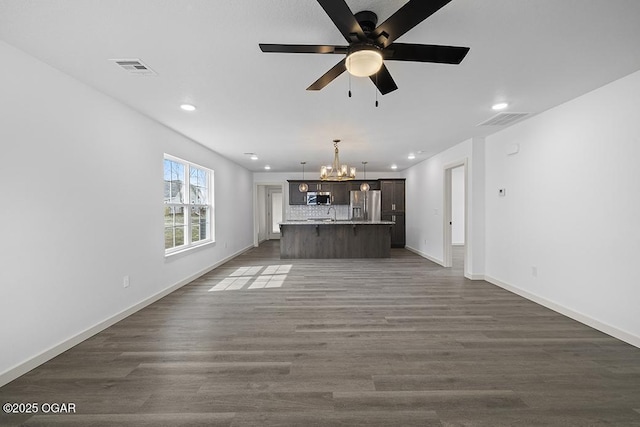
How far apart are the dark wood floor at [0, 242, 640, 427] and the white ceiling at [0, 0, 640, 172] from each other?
2.59 metres

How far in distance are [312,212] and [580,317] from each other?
7351mm

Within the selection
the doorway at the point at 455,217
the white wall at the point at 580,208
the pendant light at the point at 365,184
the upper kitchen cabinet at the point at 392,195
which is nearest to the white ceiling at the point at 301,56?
the white wall at the point at 580,208

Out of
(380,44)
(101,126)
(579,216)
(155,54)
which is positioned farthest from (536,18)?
(101,126)

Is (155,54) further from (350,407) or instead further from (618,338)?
(618,338)

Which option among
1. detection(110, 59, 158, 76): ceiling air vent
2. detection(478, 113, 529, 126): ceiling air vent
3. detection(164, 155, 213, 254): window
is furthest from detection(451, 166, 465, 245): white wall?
detection(110, 59, 158, 76): ceiling air vent

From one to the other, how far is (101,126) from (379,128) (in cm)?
366

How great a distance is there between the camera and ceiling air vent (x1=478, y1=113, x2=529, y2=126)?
383cm

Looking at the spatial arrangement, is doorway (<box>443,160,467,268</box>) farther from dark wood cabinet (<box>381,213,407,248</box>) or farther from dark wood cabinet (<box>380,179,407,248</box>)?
dark wood cabinet (<box>380,179,407,248</box>)

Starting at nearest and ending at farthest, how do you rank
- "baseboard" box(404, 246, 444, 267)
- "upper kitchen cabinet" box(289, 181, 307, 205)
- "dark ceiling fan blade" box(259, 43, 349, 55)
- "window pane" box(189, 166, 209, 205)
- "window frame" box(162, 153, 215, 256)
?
"dark ceiling fan blade" box(259, 43, 349, 55), "window frame" box(162, 153, 215, 256), "window pane" box(189, 166, 209, 205), "baseboard" box(404, 246, 444, 267), "upper kitchen cabinet" box(289, 181, 307, 205)

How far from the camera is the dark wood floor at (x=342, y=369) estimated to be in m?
1.81

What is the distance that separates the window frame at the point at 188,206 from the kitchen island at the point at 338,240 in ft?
6.61

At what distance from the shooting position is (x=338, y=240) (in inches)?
298

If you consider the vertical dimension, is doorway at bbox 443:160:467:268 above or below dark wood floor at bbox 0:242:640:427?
above

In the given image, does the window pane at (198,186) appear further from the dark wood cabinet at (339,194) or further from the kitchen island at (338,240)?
the dark wood cabinet at (339,194)
